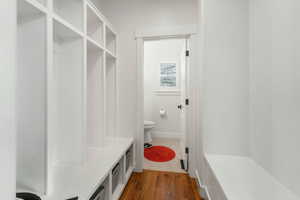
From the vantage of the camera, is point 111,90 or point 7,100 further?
point 111,90

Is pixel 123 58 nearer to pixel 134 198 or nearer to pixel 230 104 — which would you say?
pixel 230 104

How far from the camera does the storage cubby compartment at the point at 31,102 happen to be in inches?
37.8

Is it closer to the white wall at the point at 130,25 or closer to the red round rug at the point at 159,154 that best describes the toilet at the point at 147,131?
the red round rug at the point at 159,154

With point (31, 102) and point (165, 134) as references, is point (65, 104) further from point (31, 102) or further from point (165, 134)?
point (165, 134)

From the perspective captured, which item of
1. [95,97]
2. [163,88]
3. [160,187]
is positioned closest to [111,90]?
[95,97]

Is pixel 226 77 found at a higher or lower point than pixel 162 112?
higher

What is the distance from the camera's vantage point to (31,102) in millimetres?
980

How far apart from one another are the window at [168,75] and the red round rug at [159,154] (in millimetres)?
1668

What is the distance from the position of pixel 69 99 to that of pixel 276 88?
5.71 feet

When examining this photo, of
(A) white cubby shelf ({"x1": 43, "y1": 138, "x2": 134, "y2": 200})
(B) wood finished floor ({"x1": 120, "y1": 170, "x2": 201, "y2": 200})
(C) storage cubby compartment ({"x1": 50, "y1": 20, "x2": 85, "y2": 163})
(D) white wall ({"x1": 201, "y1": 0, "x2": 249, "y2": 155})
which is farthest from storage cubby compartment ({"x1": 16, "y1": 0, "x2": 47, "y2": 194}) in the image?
(D) white wall ({"x1": 201, "y1": 0, "x2": 249, "y2": 155})

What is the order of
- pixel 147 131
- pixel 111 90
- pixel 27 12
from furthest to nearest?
1. pixel 147 131
2. pixel 111 90
3. pixel 27 12

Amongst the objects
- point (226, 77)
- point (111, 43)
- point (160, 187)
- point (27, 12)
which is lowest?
point (160, 187)

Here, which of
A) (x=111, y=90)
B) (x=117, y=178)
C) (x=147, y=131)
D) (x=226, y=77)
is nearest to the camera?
(x=226, y=77)

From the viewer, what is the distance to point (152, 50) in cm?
394
